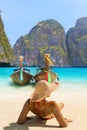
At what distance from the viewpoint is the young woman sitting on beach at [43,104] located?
637cm

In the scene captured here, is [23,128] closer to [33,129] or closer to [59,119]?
[33,129]

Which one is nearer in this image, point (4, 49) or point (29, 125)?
point (29, 125)

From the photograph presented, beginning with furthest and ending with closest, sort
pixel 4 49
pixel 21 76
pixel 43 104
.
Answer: pixel 4 49 → pixel 21 76 → pixel 43 104

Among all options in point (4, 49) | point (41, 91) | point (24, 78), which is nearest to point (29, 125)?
point (41, 91)

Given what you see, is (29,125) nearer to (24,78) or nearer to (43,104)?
(43,104)

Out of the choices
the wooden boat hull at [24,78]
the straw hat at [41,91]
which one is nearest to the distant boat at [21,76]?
the wooden boat hull at [24,78]

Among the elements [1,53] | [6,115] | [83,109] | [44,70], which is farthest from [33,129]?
[1,53]

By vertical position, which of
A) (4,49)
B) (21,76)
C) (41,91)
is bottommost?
(21,76)

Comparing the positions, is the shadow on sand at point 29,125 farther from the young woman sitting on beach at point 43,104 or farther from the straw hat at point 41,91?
the straw hat at point 41,91

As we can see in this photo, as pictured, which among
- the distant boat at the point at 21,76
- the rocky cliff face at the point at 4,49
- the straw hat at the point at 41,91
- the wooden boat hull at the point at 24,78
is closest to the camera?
the straw hat at the point at 41,91

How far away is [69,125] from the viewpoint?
677cm

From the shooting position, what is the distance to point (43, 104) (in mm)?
6648

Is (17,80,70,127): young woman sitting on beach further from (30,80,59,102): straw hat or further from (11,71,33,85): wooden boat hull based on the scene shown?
(11,71,33,85): wooden boat hull

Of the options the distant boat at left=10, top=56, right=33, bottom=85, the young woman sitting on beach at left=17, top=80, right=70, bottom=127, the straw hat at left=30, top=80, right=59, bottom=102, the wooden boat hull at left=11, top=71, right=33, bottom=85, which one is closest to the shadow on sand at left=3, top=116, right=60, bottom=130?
the young woman sitting on beach at left=17, top=80, right=70, bottom=127
